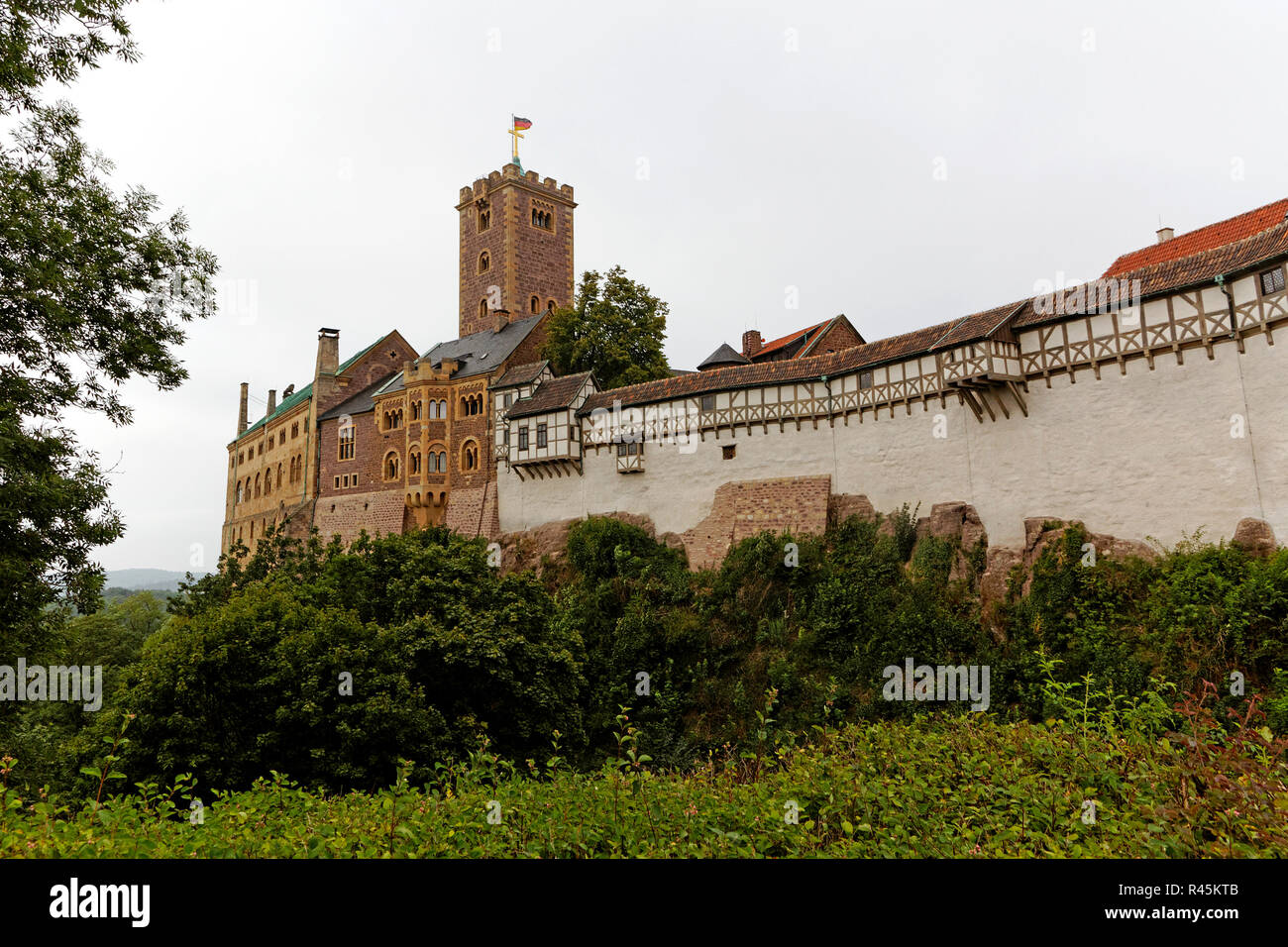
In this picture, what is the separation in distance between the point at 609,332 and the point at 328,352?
2050 centimetres

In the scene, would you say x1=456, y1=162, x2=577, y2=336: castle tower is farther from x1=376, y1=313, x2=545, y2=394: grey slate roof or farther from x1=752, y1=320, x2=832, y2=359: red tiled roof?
x1=752, y1=320, x2=832, y2=359: red tiled roof

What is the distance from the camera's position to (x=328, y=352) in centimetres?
5056

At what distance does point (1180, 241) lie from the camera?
28312mm

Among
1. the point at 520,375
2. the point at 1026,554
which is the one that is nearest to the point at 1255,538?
the point at 1026,554

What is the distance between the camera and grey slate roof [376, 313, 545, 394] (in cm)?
4241

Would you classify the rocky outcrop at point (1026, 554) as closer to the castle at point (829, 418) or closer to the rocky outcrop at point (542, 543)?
the castle at point (829, 418)

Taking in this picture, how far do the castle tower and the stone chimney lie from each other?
321 inches

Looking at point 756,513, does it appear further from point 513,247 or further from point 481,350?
point 513,247

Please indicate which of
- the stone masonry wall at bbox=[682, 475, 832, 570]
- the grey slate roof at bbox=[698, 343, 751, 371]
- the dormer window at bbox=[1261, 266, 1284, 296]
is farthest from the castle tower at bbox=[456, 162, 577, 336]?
the dormer window at bbox=[1261, 266, 1284, 296]

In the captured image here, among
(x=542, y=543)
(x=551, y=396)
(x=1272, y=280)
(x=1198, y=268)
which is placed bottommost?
(x=542, y=543)

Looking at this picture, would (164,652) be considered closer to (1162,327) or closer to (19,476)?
(19,476)

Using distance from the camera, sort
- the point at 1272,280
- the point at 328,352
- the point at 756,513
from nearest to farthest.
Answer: the point at 1272,280, the point at 756,513, the point at 328,352
